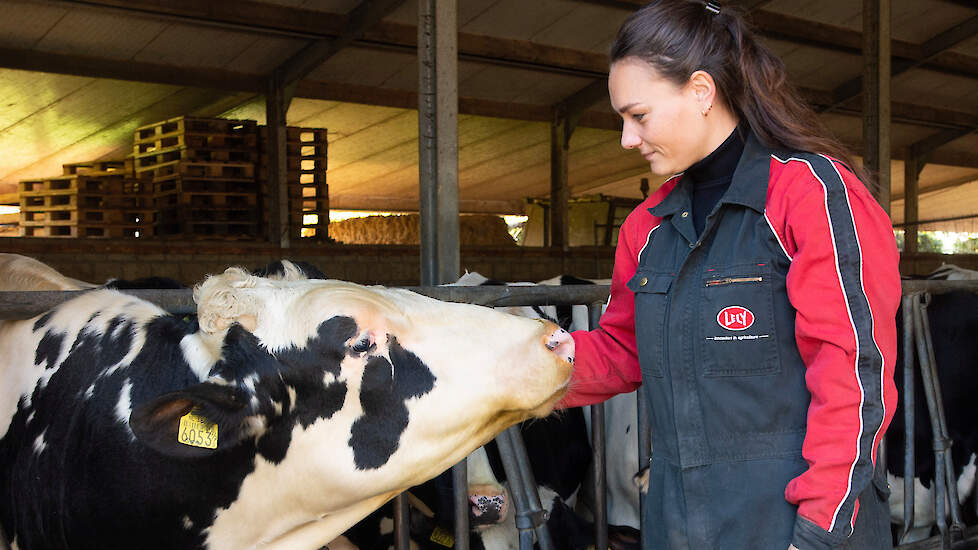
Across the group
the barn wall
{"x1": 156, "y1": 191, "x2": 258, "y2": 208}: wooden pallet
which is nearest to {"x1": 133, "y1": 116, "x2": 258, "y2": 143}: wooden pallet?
{"x1": 156, "y1": 191, "x2": 258, "y2": 208}: wooden pallet

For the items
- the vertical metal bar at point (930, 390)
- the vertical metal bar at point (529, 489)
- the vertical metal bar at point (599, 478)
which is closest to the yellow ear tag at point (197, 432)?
the vertical metal bar at point (529, 489)

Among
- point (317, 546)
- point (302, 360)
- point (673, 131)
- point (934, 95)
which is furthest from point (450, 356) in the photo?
point (934, 95)

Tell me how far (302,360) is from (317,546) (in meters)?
0.41

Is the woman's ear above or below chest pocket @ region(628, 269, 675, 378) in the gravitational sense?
above

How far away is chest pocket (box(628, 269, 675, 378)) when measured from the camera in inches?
70.4

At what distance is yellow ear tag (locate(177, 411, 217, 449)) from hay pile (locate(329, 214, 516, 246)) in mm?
13590

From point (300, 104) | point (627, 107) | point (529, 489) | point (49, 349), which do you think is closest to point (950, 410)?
point (529, 489)

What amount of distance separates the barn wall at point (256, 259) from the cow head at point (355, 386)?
9.16 metres

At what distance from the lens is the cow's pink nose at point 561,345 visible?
1785mm

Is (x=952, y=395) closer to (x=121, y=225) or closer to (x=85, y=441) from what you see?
(x=85, y=441)

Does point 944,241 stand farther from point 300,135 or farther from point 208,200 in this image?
point 208,200

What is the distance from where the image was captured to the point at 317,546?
1848 mm

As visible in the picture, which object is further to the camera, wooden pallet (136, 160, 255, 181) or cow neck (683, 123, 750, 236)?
wooden pallet (136, 160, 255, 181)

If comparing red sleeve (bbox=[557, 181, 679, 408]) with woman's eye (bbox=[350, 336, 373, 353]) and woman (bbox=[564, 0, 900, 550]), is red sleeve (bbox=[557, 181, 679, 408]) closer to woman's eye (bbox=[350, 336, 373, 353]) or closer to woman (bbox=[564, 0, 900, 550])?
woman (bbox=[564, 0, 900, 550])
